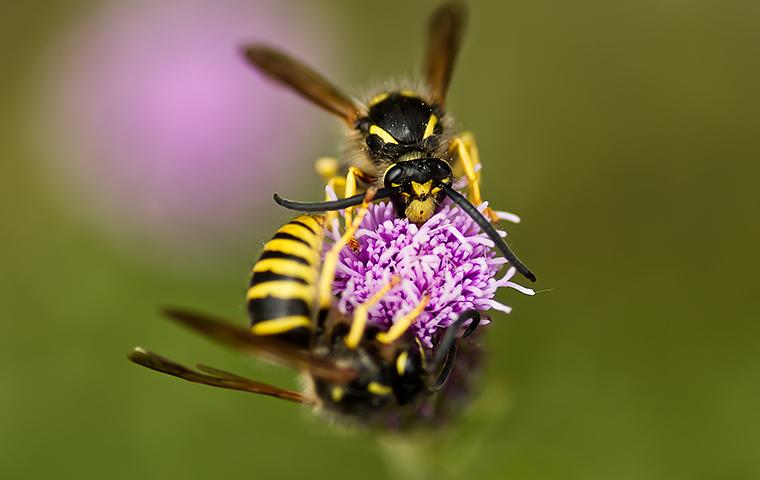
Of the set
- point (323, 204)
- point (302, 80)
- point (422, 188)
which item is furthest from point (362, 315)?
point (302, 80)

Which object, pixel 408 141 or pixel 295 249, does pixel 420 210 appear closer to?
pixel 408 141

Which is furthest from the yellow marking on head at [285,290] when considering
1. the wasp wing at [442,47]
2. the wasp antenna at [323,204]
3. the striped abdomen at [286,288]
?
the wasp wing at [442,47]

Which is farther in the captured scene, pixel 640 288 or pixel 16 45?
pixel 16 45

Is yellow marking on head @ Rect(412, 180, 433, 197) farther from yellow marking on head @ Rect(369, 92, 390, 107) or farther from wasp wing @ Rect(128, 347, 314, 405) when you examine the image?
wasp wing @ Rect(128, 347, 314, 405)

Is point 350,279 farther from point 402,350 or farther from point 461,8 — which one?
point 461,8

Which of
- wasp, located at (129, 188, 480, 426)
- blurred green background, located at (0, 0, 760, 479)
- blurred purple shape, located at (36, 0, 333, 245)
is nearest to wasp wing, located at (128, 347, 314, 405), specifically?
wasp, located at (129, 188, 480, 426)

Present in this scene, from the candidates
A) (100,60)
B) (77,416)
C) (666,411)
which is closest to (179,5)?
(100,60)
